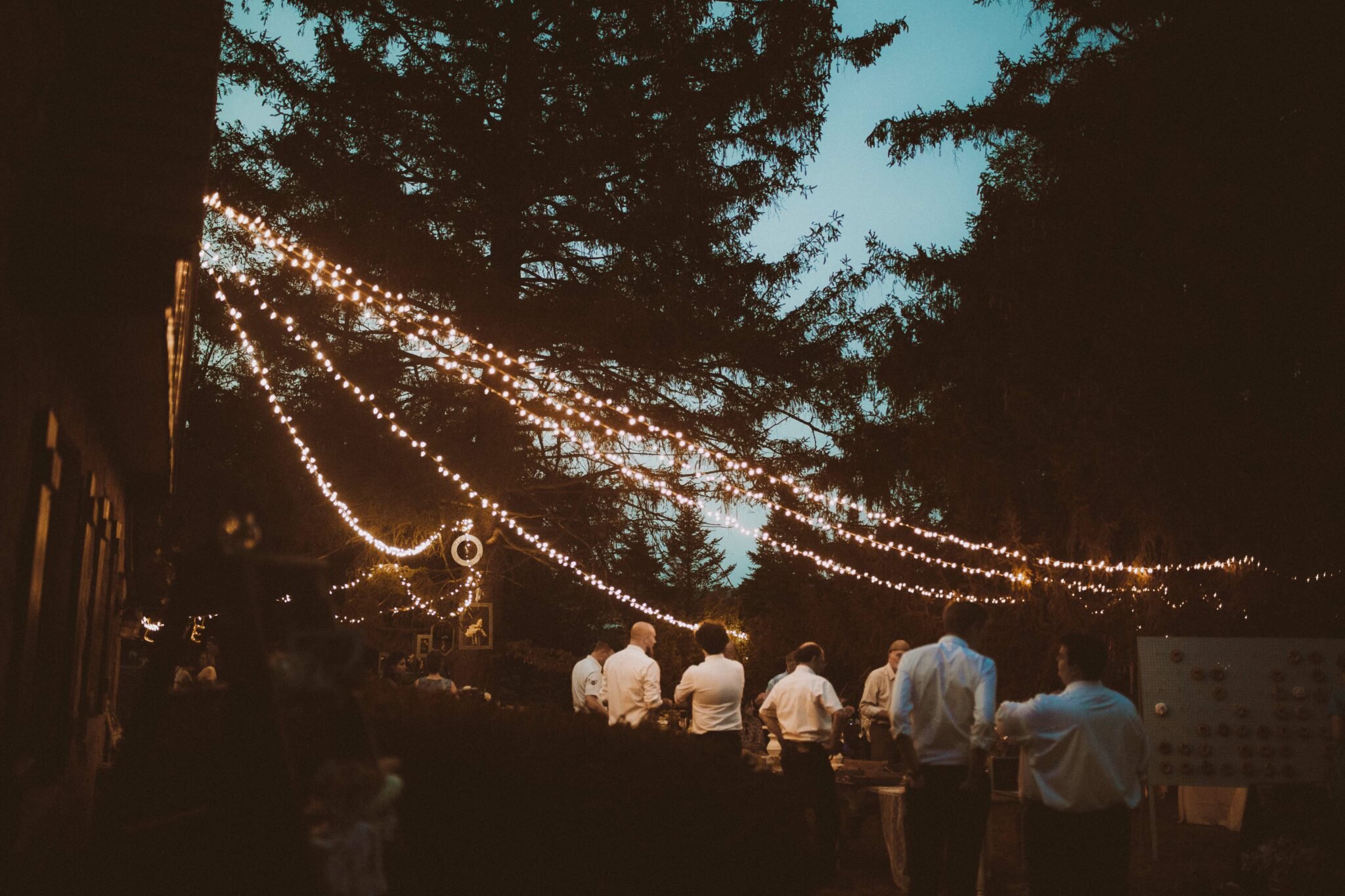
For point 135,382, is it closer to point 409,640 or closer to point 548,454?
point 548,454

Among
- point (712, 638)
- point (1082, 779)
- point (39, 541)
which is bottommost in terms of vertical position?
point (1082, 779)

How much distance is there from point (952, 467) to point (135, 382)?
1302 centimetres

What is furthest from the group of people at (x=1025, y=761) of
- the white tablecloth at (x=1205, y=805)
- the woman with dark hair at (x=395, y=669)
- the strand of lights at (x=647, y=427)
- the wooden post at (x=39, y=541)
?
the woman with dark hair at (x=395, y=669)

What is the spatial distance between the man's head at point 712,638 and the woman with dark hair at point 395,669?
7215mm

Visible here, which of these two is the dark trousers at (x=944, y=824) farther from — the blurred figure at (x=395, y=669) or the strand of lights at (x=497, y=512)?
the blurred figure at (x=395, y=669)

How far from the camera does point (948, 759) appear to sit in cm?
556

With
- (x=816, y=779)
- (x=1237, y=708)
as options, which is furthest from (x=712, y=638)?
(x=1237, y=708)

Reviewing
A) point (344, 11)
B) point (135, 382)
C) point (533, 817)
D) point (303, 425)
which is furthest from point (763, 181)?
point (533, 817)

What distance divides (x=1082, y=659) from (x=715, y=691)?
372 cm

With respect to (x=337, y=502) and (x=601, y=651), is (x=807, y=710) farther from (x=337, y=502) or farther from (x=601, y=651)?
(x=337, y=502)

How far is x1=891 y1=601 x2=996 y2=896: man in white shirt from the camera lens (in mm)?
5512

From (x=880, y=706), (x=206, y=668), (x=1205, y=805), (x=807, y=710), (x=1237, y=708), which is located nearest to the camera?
(x=807, y=710)

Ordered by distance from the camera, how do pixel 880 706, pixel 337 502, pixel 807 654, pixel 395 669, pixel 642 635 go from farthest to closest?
pixel 395 669
pixel 337 502
pixel 880 706
pixel 642 635
pixel 807 654

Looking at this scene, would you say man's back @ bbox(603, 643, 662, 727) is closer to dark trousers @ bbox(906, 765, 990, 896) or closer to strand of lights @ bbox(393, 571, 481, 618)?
dark trousers @ bbox(906, 765, 990, 896)
